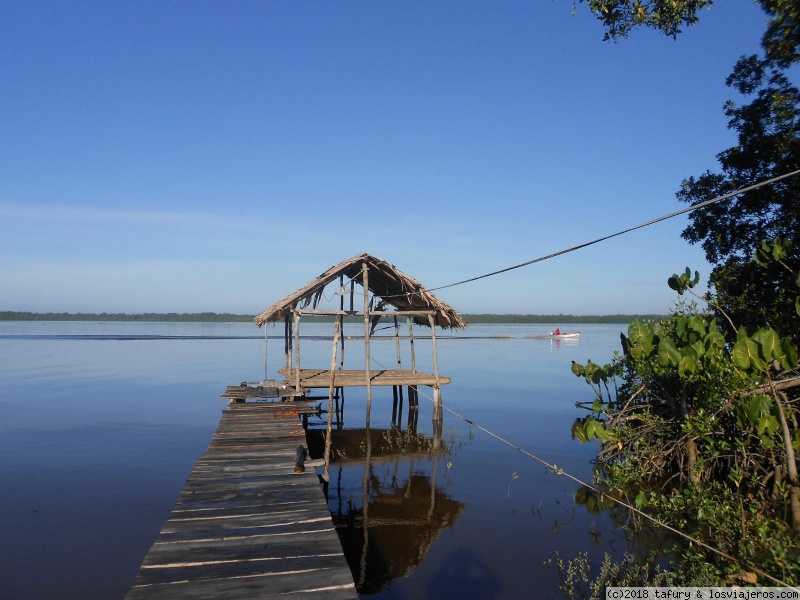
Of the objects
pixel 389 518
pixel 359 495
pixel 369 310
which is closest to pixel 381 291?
pixel 369 310

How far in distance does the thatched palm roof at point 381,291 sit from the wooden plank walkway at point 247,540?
5.51 metres

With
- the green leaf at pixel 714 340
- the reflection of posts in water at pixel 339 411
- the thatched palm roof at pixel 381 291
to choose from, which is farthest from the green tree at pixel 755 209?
the reflection of posts in water at pixel 339 411

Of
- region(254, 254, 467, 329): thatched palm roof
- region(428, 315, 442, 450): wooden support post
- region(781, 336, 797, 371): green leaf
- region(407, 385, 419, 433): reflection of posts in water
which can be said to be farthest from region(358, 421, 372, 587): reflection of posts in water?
region(781, 336, 797, 371): green leaf

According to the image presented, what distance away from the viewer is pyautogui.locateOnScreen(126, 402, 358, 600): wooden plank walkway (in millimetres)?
Answer: 4305

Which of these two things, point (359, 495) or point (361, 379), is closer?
point (359, 495)

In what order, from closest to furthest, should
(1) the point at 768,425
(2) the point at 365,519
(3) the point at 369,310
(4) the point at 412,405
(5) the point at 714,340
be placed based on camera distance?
(1) the point at 768,425 < (5) the point at 714,340 < (2) the point at 365,519 < (3) the point at 369,310 < (4) the point at 412,405

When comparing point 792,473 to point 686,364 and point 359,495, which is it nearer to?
point 686,364

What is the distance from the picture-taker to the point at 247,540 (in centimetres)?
521

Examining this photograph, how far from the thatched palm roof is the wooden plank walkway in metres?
5.51

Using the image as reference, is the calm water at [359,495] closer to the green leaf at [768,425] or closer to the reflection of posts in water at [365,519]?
the reflection of posts in water at [365,519]

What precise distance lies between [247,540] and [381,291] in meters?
10.8

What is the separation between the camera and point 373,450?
44.1 feet

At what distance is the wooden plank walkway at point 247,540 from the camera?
4.30m

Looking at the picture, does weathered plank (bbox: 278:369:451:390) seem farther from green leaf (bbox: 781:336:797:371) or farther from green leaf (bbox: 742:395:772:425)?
green leaf (bbox: 781:336:797:371)
